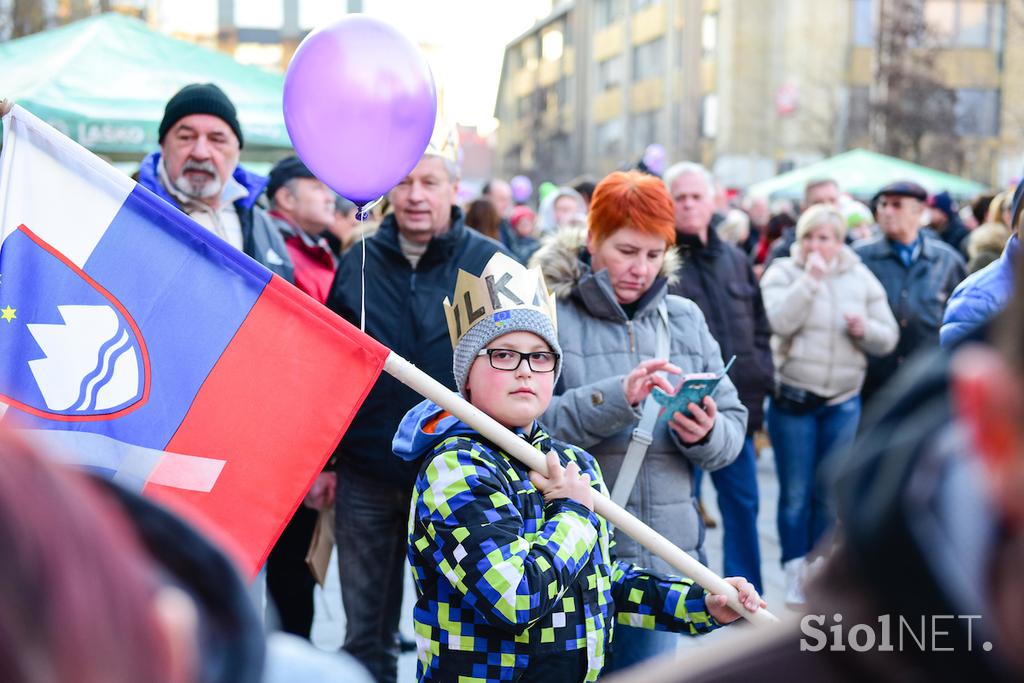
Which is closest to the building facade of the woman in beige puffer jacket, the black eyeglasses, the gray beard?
the woman in beige puffer jacket

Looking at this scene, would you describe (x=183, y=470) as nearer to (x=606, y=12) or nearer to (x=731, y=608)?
(x=731, y=608)

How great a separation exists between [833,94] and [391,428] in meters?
40.5

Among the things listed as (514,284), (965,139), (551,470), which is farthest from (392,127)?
(965,139)

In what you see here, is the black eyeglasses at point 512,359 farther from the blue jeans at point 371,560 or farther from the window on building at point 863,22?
the window on building at point 863,22

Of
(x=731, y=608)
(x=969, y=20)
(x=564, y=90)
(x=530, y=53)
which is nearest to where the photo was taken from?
(x=731, y=608)

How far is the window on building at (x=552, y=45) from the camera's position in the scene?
Answer: 2749 inches

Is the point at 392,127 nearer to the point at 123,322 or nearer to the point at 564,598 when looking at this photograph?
the point at 123,322

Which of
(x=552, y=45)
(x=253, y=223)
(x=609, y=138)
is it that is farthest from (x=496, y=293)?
(x=552, y=45)

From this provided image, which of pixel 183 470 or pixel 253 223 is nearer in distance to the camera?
pixel 183 470

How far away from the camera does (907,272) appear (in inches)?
279

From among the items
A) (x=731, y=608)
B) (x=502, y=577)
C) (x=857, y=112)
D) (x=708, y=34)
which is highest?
(x=708, y=34)

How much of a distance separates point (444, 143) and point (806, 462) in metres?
2.98

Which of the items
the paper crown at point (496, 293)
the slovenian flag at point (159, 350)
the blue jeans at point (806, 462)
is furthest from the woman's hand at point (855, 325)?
the slovenian flag at point (159, 350)

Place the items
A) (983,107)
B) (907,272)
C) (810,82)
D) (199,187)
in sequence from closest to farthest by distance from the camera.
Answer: (199,187), (907,272), (983,107), (810,82)
